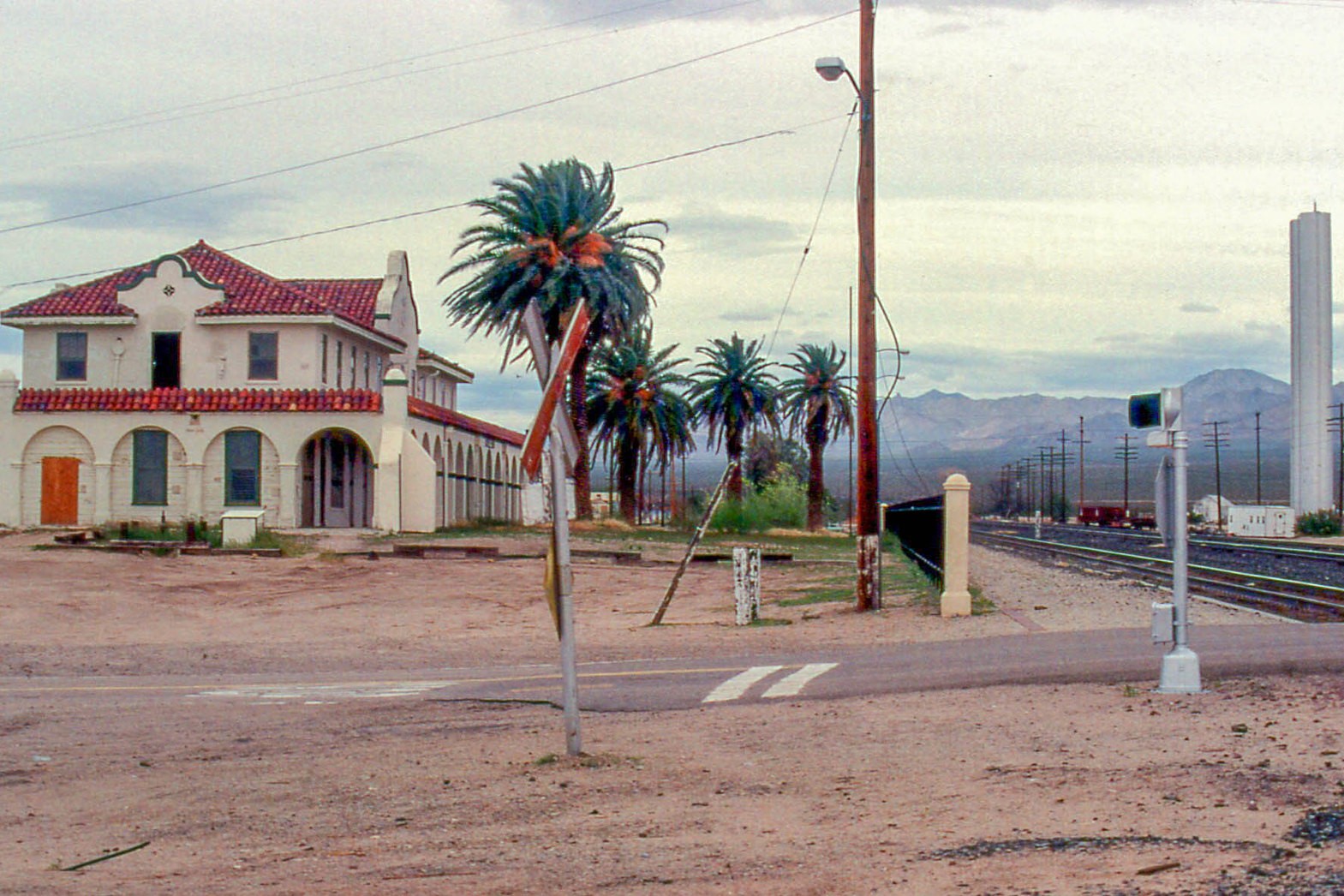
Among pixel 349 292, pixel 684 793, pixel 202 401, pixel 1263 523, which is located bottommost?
pixel 1263 523

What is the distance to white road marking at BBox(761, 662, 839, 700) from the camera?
1444 cm

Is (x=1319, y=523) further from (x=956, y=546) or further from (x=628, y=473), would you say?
(x=956, y=546)

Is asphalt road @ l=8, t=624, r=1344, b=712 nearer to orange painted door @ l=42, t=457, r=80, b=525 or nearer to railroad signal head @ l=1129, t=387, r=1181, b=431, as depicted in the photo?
railroad signal head @ l=1129, t=387, r=1181, b=431

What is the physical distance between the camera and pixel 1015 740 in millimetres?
10930

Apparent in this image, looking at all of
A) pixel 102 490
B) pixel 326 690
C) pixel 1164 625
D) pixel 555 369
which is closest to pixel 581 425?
pixel 102 490

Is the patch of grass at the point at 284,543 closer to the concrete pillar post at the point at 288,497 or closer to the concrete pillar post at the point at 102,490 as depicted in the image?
the concrete pillar post at the point at 288,497

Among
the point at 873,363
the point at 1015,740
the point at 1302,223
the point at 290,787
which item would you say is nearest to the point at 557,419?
the point at 290,787

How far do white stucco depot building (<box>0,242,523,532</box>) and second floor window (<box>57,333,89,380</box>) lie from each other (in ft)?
0.13

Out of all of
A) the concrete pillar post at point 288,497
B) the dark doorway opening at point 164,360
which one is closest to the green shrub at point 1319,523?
the concrete pillar post at point 288,497

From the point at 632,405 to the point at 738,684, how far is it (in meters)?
51.6

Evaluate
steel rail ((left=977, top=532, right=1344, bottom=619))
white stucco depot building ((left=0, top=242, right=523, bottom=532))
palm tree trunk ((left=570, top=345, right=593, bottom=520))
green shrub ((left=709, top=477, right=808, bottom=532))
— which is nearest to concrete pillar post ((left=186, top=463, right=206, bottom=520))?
white stucco depot building ((left=0, top=242, right=523, bottom=532))

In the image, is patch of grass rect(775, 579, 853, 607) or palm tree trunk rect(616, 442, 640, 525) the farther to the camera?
palm tree trunk rect(616, 442, 640, 525)

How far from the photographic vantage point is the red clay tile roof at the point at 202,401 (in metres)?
45.8

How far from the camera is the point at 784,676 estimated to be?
52.2 ft
